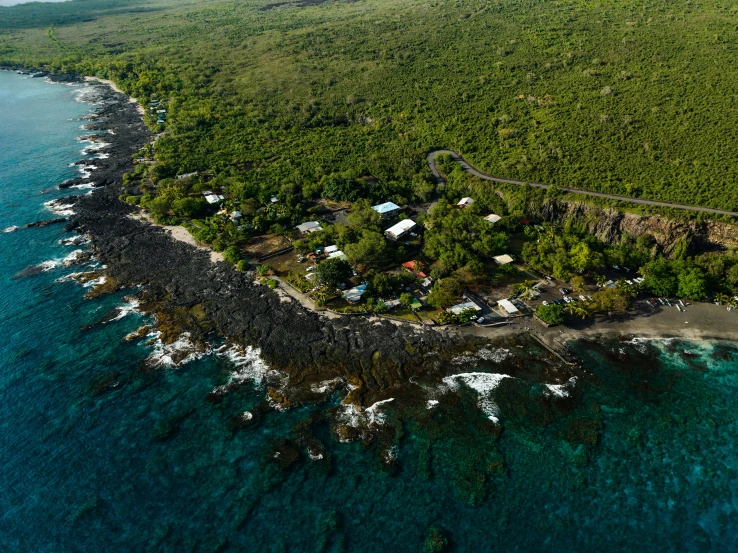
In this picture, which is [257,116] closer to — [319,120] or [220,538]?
[319,120]

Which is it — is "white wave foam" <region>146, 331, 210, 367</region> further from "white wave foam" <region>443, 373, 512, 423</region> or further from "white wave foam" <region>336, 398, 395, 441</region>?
"white wave foam" <region>443, 373, 512, 423</region>

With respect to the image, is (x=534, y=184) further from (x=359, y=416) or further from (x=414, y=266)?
(x=359, y=416)

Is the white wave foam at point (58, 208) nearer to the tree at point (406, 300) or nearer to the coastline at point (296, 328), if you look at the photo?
the coastline at point (296, 328)

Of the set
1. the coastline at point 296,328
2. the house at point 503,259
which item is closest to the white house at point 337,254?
the coastline at point 296,328

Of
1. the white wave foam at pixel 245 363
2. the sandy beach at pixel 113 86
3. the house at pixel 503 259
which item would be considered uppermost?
the sandy beach at pixel 113 86

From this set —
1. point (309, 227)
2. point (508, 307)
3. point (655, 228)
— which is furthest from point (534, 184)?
point (309, 227)

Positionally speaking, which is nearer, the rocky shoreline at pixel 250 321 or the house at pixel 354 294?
the rocky shoreline at pixel 250 321

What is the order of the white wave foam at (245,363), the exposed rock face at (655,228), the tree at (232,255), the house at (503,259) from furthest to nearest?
the tree at (232,255)
the house at (503,259)
the exposed rock face at (655,228)
the white wave foam at (245,363)

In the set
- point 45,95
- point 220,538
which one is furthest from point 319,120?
point 45,95
